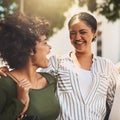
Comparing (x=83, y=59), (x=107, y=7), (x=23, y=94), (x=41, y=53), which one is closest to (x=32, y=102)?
(x=23, y=94)

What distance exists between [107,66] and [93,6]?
39 centimetres

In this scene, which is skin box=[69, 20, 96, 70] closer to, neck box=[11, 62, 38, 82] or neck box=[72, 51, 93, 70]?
neck box=[72, 51, 93, 70]

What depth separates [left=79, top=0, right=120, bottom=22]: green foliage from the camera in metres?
2.36

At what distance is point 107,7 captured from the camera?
2389 mm

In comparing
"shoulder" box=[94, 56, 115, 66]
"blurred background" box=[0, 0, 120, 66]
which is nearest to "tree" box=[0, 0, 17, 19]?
"blurred background" box=[0, 0, 120, 66]

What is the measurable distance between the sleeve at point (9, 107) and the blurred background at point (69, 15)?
15.5 inches

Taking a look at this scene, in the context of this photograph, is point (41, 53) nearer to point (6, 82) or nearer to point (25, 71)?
point (25, 71)

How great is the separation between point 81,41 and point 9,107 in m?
0.60

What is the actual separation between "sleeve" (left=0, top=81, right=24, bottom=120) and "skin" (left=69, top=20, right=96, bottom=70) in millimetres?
484

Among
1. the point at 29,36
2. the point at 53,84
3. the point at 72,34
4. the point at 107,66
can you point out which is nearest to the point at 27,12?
the point at 29,36

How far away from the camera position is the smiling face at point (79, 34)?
233cm

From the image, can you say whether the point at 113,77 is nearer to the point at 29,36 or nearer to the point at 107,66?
the point at 107,66

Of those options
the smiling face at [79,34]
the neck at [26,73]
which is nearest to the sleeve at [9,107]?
the neck at [26,73]

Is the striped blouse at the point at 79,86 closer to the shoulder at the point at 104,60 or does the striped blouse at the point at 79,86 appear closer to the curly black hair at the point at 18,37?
the shoulder at the point at 104,60
